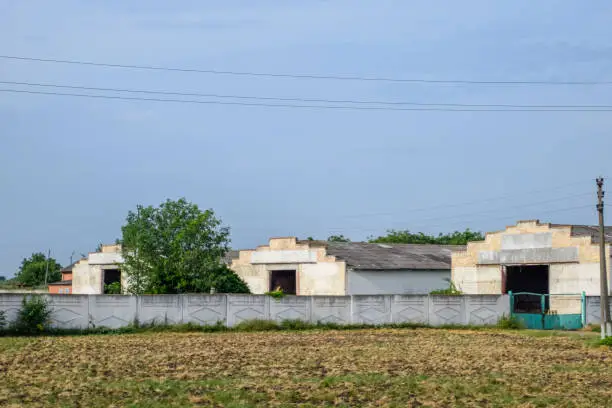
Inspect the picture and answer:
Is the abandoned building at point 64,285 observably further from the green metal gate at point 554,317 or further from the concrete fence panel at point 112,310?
the green metal gate at point 554,317

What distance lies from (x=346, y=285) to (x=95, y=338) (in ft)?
73.1

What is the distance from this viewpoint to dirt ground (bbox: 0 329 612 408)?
1853cm

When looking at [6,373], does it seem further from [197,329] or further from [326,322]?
[326,322]

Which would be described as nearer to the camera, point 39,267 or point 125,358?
point 125,358

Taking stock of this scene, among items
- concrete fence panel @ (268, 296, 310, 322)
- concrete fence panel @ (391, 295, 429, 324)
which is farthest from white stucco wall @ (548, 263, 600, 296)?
concrete fence panel @ (268, 296, 310, 322)

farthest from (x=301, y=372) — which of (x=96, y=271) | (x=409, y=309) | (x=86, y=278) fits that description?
(x=86, y=278)

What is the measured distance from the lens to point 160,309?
4094 cm

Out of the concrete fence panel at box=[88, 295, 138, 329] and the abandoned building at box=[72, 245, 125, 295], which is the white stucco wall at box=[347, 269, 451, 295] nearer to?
the concrete fence panel at box=[88, 295, 138, 329]

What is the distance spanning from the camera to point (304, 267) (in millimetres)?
58500

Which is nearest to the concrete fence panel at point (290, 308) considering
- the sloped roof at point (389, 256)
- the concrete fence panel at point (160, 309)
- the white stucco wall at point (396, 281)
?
the concrete fence panel at point (160, 309)

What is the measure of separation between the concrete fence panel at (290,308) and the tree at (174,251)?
8088 mm

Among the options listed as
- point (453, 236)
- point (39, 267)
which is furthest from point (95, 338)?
point (39, 267)

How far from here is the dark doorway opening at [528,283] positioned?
5190cm

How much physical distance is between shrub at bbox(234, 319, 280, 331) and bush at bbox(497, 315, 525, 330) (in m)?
11.4
